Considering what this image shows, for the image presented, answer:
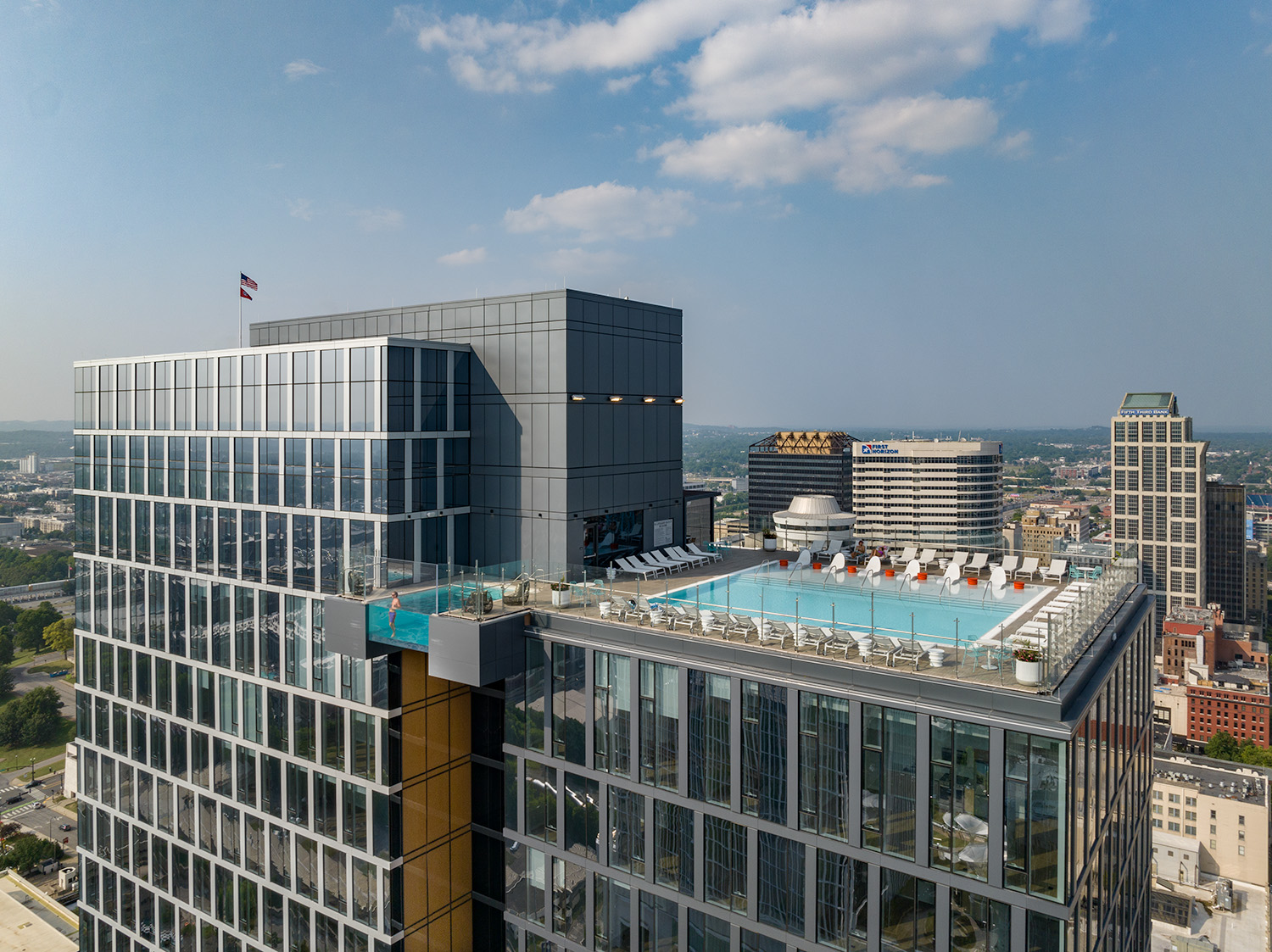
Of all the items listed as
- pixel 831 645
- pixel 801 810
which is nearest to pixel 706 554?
pixel 831 645

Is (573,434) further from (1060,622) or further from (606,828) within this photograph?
(1060,622)

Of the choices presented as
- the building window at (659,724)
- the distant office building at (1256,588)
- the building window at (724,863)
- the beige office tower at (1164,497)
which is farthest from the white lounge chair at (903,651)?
the distant office building at (1256,588)

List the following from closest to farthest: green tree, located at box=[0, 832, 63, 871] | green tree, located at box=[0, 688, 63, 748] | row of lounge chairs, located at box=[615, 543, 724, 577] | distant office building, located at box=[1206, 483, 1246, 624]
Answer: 1. row of lounge chairs, located at box=[615, 543, 724, 577]
2. green tree, located at box=[0, 832, 63, 871]
3. green tree, located at box=[0, 688, 63, 748]
4. distant office building, located at box=[1206, 483, 1246, 624]

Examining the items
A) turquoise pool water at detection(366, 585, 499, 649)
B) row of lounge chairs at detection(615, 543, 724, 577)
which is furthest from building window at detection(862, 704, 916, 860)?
row of lounge chairs at detection(615, 543, 724, 577)

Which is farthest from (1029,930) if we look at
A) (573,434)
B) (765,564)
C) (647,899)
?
(573,434)

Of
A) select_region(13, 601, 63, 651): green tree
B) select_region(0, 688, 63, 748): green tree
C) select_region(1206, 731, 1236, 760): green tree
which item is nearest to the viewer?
select_region(0, 688, 63, 748): green tree

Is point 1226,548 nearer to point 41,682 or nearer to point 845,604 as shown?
point 845,604

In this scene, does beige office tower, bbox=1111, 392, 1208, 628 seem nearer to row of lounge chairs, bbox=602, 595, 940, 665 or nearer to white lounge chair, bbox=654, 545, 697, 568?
white lounge chair, bbox=654, 545, 697, 568
